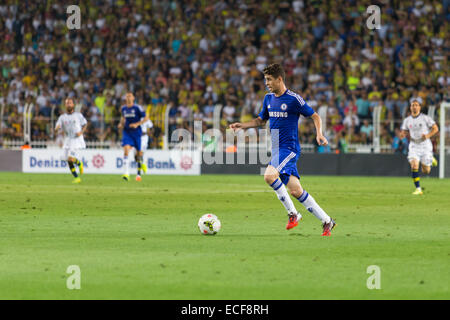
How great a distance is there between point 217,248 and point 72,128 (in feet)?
53.3

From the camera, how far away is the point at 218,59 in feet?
109

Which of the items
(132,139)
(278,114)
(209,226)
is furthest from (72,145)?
(209,226)

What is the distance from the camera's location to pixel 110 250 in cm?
959

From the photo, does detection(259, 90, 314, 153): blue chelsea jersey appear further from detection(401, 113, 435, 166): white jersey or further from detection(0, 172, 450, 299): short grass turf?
detection(401, 113, 435, 166): white jersey

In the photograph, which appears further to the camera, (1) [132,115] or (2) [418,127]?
(1) [132,115]

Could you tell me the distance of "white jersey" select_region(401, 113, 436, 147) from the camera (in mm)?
21812

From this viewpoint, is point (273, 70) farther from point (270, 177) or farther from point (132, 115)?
point (132, 115)

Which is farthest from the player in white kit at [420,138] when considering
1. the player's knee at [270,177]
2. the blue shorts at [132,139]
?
the player's knee at [270,177]

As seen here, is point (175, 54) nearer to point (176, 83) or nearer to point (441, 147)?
point (176, 83)

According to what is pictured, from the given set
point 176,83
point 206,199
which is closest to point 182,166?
point 176,83

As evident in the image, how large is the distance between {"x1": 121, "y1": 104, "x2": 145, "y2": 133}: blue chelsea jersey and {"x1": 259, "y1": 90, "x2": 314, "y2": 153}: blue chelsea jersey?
14.3 metres

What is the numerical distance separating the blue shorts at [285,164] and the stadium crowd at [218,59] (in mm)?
16556

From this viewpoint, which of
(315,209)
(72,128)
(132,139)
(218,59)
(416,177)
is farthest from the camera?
(218,59)

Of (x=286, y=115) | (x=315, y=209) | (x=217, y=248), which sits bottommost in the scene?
(x=217, y=248)
